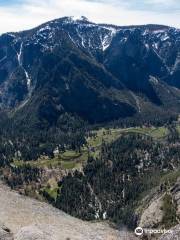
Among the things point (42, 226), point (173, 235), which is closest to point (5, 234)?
point (42, 226)

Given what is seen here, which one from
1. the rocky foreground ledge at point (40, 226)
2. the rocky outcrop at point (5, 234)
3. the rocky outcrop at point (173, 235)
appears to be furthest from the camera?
the rocky foreground ledge at point (40, 226)

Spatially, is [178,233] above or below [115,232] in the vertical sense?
above

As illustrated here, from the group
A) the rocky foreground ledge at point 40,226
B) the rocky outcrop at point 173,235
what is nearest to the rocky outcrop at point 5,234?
the rocky foreground ledge at point 40,226

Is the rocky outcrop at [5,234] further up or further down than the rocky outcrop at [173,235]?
further down

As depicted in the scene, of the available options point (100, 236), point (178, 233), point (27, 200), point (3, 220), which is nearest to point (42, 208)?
point (27, 200)

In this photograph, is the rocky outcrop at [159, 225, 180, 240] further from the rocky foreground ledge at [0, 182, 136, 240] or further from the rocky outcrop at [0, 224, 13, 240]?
the rocky outcrop at [0, 224, 13, 240]

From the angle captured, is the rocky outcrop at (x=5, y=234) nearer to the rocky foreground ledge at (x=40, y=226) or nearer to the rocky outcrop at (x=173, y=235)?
the rocky foreground ledge at (x=40, y=226)

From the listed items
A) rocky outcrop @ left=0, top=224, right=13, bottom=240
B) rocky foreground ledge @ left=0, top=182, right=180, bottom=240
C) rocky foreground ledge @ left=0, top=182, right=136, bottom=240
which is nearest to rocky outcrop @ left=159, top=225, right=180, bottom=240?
rocky foreground ledge @ left=0, top=182, right=180, bottom=240

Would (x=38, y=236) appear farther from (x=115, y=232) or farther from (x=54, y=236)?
(x=115, y=232)
